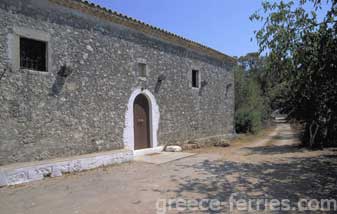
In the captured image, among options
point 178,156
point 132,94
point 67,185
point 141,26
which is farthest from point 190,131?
point 67,185

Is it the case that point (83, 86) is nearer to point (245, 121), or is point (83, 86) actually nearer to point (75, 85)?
point (75, 85)

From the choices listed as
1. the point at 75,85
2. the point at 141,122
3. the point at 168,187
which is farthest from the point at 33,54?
the point at 168,187

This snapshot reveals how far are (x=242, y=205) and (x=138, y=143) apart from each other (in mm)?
5855

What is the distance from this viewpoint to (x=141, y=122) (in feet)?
33.4

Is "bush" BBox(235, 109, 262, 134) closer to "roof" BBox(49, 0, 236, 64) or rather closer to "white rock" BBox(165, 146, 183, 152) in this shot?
"roof" BBox(49, 0, 236, 64)

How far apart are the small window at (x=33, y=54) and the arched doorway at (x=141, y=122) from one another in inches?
141

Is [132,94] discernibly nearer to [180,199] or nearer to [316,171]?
[180,199]

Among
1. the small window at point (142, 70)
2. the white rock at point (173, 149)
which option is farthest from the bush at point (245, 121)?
the small window at point (142, 70)

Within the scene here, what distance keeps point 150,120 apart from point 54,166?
4466 mm

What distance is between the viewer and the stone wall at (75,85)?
6508 millimetres

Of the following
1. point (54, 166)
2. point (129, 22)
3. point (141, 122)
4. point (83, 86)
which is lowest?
point (54, 166)

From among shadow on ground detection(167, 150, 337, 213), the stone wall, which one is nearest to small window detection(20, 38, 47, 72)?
the stone wall

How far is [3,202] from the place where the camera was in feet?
15.9

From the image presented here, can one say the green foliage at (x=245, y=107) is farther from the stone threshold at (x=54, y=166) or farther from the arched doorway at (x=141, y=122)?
the stone threshold at (x=54, y=166)
